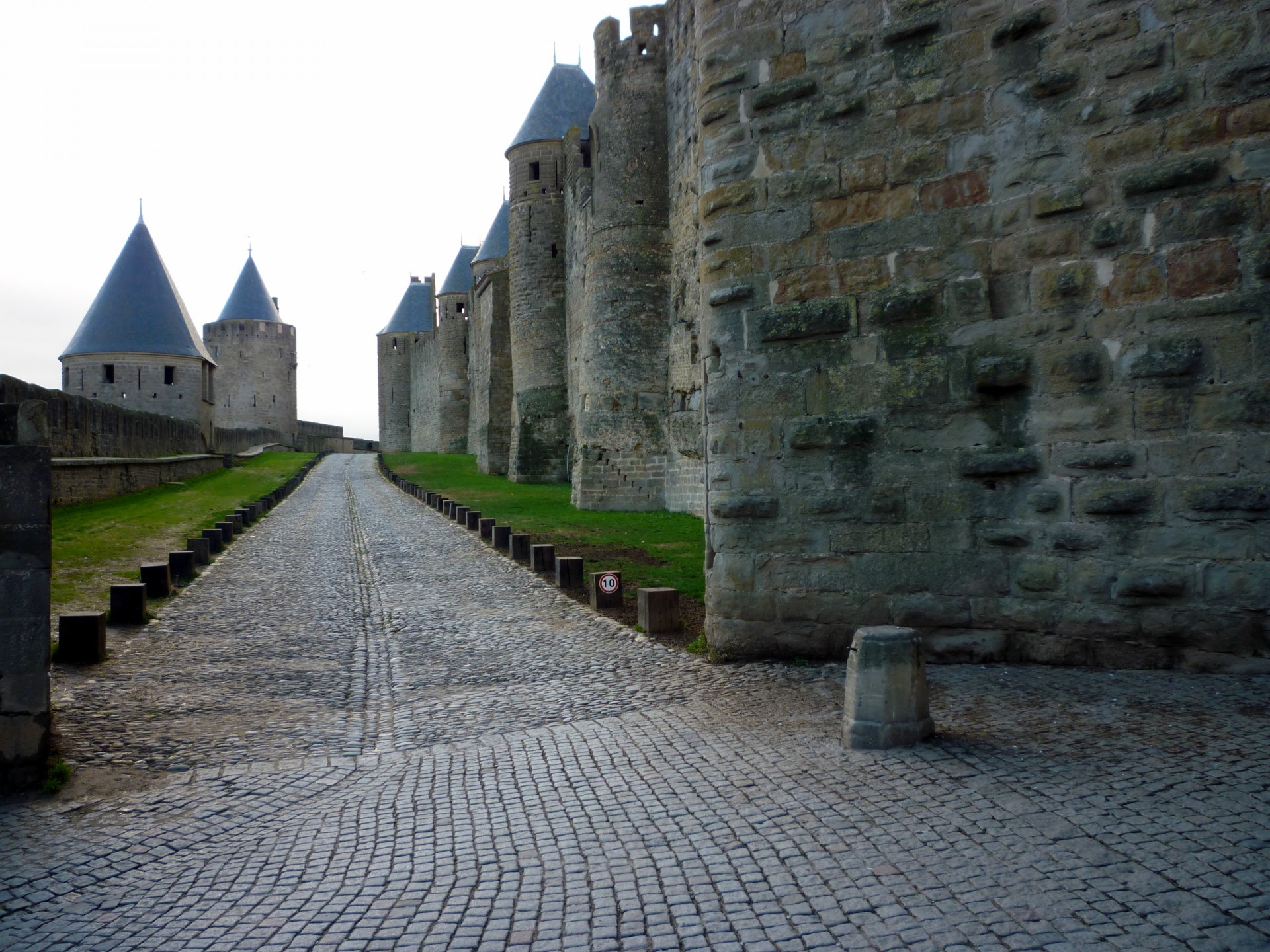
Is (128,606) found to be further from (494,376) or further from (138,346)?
(138,346)

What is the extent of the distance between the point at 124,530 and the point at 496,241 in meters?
31.6

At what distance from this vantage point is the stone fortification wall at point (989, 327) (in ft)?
15.1

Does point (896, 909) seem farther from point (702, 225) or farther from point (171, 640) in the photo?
point (171, 640)

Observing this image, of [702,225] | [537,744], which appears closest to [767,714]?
[537,744]

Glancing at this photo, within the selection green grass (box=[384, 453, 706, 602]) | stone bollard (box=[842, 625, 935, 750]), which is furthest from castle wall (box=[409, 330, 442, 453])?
stone bollard (box=[842, 625, 935, 750])

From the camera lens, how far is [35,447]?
389 centimetres

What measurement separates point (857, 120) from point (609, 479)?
1565cm

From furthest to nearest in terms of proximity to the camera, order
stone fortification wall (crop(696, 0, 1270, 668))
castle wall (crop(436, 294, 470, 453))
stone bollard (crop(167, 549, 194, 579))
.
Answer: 1. castle wall (crop(436, 294, 470, 453))
2. stone bollard (crop(167, 549, 194, 579))
3. stone fortification wall (crop(696, 0, 1270, 668))

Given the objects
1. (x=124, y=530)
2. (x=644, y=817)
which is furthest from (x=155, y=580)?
(x=644, y=817)

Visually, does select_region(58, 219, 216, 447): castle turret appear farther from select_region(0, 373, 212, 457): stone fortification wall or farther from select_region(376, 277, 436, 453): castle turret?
select_region(376, 277, 436, 453): castle turret

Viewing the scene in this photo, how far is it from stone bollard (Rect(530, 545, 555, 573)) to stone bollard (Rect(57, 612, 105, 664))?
16.9ft

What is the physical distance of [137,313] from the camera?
43.9 metres

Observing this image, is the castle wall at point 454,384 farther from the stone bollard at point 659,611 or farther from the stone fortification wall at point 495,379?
the stone bollard at point 659,611

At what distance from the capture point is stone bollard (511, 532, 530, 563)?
1156 cm
